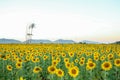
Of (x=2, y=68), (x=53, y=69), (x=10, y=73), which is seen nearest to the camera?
(x=53, y=69)

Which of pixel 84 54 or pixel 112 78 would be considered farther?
pixel 84 54

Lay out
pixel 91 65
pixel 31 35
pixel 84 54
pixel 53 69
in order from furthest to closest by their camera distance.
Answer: pixel 31 35, pixel 84 54, pixel 91 65, pixel 53 69

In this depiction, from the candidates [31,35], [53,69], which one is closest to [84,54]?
[53,69]

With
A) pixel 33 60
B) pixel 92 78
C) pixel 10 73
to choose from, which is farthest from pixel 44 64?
pixel 92 78

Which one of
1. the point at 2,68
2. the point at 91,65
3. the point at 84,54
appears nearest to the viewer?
the point at 91,65

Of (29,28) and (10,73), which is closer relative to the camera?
(10,73)

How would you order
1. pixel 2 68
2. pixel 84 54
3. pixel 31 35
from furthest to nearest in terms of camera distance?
pixel 31 35 < pixel 84 54 < pixel 2 68

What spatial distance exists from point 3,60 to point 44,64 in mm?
1725

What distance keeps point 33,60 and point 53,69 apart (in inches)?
125

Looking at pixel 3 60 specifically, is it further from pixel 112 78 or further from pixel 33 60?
pixel 112 78

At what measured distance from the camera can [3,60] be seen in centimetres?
1229

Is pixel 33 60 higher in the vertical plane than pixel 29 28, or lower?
lower

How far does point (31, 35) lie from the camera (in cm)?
5169

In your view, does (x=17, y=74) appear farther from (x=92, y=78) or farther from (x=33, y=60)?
(x=92, y=78)
